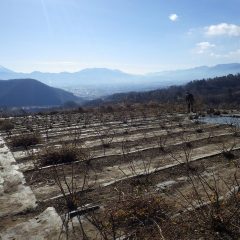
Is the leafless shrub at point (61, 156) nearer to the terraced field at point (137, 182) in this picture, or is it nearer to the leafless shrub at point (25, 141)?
the terraced field at point (137, 182)

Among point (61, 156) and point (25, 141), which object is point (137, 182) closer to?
point (61, 156)

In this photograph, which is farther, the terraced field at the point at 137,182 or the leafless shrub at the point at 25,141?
the leafless shrub at the point at 25,141

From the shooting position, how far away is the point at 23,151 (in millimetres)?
10633

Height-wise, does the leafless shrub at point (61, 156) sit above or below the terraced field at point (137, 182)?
above

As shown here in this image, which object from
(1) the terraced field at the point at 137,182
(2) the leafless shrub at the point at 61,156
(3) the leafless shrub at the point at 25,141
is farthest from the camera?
(3) the leafless shrub at the point at 25,141

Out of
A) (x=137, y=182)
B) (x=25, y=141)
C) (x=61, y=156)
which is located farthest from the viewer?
(x=25, y=141)

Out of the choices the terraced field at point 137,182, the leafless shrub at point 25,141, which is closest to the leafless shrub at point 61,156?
the terraced field at point 137,182

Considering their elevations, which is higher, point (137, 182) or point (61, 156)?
point (61, 156)

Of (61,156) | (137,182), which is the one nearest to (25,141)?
(61,156)

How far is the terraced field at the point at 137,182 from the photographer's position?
485cm

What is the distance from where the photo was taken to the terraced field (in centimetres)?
485

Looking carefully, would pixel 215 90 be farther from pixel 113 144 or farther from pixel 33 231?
pixel 33 231

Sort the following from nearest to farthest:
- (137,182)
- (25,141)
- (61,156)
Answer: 1. (137,182)
2. (61,156)
3. (25,141)

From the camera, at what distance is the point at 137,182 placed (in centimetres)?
694
